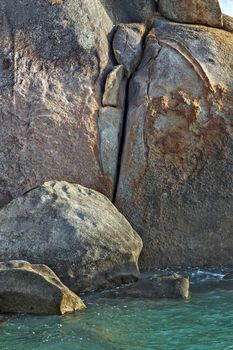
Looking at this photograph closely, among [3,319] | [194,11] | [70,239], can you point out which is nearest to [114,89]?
[194,11]

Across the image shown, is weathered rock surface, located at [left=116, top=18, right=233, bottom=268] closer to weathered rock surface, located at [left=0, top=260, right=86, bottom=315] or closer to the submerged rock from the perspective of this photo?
weathered rock surface, located at [left=0, top=260, right=86, bottom=315]

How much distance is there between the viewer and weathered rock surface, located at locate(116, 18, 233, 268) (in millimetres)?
9930

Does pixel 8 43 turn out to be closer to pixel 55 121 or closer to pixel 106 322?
pixel 55 121

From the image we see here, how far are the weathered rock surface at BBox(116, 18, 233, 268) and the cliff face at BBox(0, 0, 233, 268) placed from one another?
14mm

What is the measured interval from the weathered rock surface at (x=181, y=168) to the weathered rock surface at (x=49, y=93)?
54 centimetres

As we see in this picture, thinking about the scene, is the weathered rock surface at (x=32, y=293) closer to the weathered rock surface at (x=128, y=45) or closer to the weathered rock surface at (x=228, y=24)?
the weathered rock surface at (x=128, y=45)

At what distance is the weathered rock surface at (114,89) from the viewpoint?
10367 millimetres

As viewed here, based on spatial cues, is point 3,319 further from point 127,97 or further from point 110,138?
point 127,97

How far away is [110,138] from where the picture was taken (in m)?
10.2

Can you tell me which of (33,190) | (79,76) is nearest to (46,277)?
(33,190)

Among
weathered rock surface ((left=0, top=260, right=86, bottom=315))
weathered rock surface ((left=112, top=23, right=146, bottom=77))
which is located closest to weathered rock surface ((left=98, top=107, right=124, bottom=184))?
weathered rock surface ((left=112, top=23, right=146, bottom=77))

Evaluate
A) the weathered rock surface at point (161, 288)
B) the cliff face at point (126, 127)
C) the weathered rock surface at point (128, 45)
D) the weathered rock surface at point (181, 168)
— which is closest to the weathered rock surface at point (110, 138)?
the cliff face at point (126, 127)

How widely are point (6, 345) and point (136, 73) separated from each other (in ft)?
17.7

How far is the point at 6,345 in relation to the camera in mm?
6473
